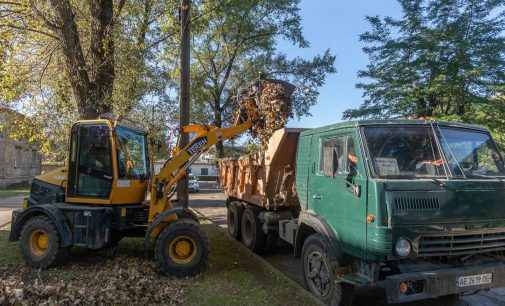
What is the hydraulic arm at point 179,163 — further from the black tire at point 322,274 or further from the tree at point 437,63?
the tree at point 437,63

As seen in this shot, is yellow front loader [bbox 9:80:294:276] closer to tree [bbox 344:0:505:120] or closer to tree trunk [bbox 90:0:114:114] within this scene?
tree trunk [bbox 90:0:114:114]

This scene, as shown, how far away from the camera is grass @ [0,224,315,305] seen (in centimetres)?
565

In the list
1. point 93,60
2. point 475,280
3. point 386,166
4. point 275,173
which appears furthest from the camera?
point 93,60

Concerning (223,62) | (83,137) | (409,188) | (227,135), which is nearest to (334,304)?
(409,188)

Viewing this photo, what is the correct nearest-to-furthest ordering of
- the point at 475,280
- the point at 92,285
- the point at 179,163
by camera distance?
the point at 475,280, the point at 92,285, the point at 179,163

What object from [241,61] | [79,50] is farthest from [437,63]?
[241,61]

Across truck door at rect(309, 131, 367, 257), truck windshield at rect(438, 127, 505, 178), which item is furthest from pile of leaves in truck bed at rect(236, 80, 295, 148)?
truck windshield at rect(438, 127, 505, 178)

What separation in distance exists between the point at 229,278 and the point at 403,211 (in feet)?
10.8

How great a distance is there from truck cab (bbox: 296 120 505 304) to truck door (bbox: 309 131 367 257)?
0.01m

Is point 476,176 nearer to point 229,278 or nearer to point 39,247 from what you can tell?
point 229,278

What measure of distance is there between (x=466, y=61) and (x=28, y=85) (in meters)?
13.3

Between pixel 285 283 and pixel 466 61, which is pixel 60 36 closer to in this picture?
pixel 285 283

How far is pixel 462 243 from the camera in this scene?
480 cm

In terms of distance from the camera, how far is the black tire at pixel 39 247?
7129 mm
